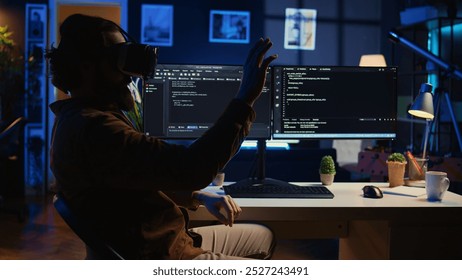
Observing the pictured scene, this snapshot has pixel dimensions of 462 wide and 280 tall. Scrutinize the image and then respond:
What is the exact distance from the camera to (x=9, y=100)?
523 cm

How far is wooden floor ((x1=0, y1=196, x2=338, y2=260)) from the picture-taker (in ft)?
11.0

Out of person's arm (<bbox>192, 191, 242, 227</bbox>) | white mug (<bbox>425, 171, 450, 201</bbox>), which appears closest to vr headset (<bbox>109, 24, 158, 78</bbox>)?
person's arm (<bbox>192, 191, 242, 227</bbox>)

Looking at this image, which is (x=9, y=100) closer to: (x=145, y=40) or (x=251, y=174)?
(x=145, y=40)

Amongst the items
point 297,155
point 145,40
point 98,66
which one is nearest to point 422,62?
point 297,155

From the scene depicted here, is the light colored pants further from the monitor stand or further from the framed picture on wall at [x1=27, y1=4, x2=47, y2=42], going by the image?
the framed picture on wall at [x1=27, y1=4, x2=47, y2=42]

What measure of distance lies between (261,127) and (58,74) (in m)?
0.98

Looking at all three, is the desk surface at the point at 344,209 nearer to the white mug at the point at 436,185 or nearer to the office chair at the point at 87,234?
the white mug at the point at 436,185

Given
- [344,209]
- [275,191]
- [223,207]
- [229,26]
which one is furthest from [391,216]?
[229,26]

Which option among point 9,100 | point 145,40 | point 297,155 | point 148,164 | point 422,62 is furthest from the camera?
point 145,40

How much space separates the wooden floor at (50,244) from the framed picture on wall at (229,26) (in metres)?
3.50

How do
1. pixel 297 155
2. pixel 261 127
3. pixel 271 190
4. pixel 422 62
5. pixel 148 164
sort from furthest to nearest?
pixel 422 62
pixel 297 155
pixel 261 127
pixel 271 190
pixel 148 164

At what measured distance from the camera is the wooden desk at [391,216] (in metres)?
1.65

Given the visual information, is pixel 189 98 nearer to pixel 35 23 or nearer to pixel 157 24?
pixel 35 23

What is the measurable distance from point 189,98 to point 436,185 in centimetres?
89
